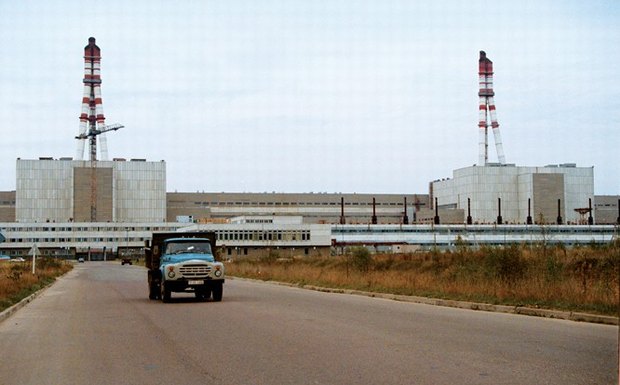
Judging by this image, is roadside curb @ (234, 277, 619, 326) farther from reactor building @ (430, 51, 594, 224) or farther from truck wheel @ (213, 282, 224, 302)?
reactor building @ (430, 51, 594, 224)

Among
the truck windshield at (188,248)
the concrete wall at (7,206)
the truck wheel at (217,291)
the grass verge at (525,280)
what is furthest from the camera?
the concrete wall at (7,206)

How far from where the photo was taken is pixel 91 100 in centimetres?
14950

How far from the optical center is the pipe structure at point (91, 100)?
146250 mm

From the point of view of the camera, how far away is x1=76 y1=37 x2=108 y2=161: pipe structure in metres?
146

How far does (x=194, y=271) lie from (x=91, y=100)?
433ft

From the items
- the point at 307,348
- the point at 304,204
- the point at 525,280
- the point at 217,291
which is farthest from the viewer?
the point at 304,204

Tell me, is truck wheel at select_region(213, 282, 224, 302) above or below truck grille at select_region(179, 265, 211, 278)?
below

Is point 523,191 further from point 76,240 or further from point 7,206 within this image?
point 7,206

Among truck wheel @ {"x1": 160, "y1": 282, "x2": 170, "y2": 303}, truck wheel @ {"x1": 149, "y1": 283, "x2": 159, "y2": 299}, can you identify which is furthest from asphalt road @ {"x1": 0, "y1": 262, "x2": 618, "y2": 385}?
truck wheel @ {"x1": 149, "y1": 283, "x2": 159, "y2": 299}

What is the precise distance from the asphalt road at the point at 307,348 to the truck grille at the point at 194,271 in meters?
4.30

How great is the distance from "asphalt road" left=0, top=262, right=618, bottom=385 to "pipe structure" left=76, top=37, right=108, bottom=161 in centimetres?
13297

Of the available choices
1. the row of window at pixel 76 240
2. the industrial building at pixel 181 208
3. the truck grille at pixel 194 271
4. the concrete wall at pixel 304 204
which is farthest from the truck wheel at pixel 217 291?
the concrete wall at pixel 304 204

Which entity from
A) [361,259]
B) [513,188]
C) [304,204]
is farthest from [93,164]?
[361,259]

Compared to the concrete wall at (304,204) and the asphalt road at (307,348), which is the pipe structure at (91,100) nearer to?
the concrete wall at (304,204)
